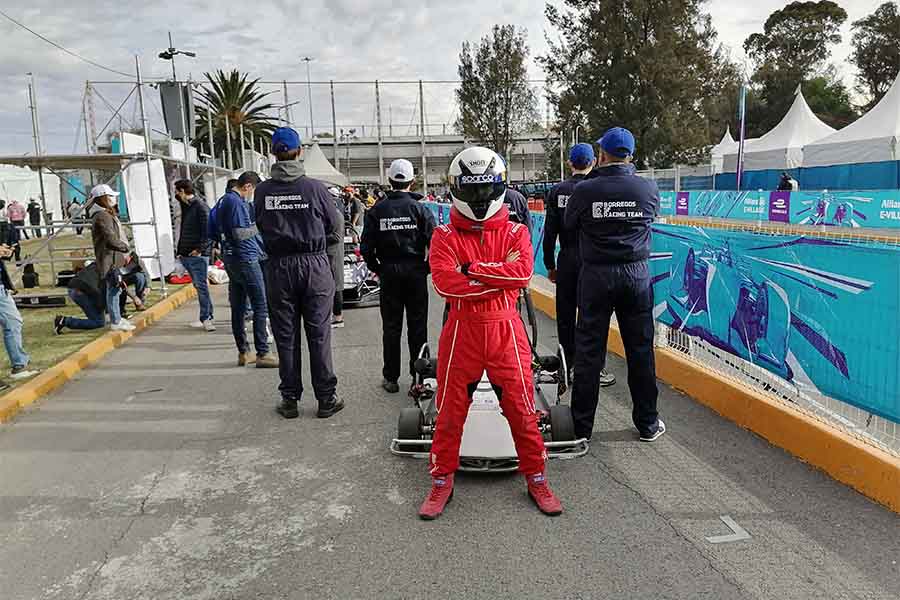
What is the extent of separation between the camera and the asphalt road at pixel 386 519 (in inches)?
126

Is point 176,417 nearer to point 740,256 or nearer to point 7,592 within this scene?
point 7,592

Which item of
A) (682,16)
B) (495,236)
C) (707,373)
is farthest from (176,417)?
(682,16)

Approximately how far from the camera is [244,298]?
7547 mm

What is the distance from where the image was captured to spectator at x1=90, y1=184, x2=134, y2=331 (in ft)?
29.0

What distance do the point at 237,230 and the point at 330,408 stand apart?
8.75ft

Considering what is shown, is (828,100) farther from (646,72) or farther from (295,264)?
(295,264)

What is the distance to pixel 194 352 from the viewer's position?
27.3 ft

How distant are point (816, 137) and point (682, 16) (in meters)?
8.87

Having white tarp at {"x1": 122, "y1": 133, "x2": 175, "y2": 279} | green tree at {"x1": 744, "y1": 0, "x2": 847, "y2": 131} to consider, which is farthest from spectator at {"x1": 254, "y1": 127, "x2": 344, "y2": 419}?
green tree at {"x1": 744, "y1": 0, "x2": 847, "y2": 131}

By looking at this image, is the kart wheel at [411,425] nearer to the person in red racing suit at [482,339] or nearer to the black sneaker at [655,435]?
the person in red racing suit at [482,339]

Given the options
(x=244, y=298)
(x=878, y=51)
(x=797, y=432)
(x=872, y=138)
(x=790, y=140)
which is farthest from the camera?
(x=878, y=51)

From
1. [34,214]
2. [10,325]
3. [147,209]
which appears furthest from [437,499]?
[34,214]

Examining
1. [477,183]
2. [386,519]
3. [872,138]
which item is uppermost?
[872,138]

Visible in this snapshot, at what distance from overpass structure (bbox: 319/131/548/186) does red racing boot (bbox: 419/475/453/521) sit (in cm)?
6016
